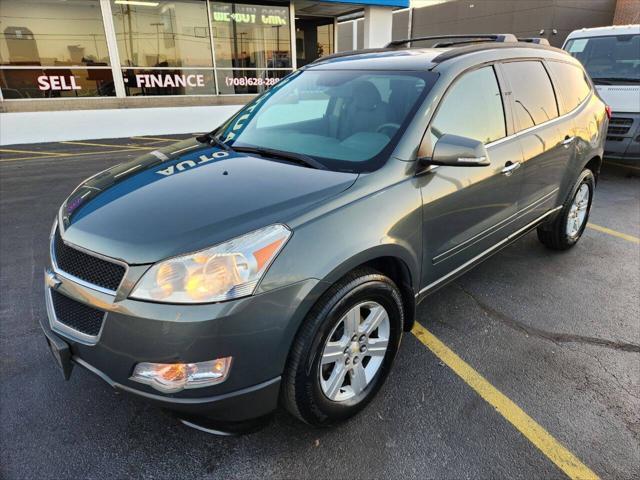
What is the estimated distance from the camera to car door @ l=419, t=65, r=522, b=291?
8.59 feet

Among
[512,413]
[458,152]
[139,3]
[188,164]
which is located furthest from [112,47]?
[512,413]

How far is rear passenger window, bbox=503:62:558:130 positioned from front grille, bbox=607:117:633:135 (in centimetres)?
442

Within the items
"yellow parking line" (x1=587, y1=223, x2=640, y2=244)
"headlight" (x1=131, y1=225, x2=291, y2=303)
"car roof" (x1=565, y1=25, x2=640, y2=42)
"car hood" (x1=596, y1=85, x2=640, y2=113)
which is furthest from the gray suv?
"car roof" (x1=565, y1=25, x2=640, y2=42)

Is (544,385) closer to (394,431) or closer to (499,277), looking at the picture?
(394,431)

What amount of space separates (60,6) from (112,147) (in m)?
4.89

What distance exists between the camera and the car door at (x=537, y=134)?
3.31m

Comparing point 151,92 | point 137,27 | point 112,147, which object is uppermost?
point 137,27

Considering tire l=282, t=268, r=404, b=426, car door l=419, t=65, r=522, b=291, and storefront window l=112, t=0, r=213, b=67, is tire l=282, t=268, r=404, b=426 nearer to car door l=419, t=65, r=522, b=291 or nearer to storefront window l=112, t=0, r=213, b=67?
car door l=419, t=65, r=522, b=291

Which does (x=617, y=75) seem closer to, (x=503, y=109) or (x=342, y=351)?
(x=503, y=109)

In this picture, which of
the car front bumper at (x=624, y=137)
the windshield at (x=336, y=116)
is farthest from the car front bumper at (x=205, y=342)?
the car front bumper at (x=624, y=137)

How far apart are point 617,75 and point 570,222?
15.7 feet

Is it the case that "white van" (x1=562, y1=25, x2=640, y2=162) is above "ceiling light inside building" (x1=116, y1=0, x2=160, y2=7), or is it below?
below

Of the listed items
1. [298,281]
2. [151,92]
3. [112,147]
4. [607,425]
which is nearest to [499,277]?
[607,425]

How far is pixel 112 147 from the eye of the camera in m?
10.5
